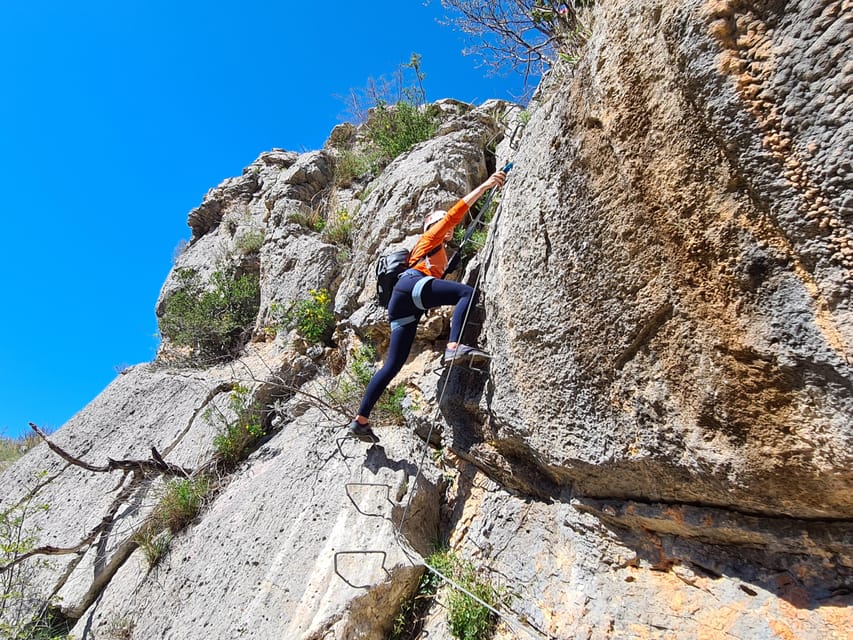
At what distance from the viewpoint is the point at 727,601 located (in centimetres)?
233

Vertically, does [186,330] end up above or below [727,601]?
above

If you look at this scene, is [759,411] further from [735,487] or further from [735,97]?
[735,97]

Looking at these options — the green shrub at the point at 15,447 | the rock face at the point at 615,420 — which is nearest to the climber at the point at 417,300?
the rock face at the point at 615,420

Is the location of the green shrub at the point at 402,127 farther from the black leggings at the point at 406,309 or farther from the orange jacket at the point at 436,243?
the black leggings at the point at 406,309

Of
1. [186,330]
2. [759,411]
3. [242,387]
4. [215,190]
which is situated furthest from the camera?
[215,190]

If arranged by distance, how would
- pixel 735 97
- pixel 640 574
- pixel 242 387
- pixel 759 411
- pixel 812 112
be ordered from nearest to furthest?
pixel 812 112, pixel 735 97, pixel 759 411, pixel 640 574, pixel 242 387

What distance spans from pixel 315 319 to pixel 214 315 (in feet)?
7.37

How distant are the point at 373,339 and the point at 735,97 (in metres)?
3.92

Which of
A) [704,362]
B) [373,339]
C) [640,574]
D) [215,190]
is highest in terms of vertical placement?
[215,190]

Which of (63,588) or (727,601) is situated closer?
(727,601)

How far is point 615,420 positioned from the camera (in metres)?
2.69

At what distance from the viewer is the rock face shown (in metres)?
1.85

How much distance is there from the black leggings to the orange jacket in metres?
0.19

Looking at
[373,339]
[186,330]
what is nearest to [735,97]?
[373,339]
